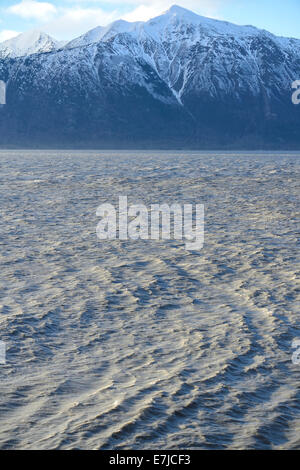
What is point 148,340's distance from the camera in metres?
4.86

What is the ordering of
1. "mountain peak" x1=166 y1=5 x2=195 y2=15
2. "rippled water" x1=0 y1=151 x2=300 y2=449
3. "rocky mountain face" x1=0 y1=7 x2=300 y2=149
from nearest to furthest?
"rippled water" x1=0 y1=151 x2=300 y2=449 < "rocky mountain face" x1=0 y1=7 x2=300 y2=149 < "mountain peak" x1=166 y1=5 x2=195 y2=15

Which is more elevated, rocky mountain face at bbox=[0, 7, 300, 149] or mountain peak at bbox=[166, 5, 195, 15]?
mountain peak at bbox=[166, 5, 195, 15]

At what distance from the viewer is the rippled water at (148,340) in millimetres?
3520

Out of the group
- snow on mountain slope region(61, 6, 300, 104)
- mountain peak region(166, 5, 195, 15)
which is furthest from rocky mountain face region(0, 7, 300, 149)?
mountain peak region(166, 5, 195, 15)

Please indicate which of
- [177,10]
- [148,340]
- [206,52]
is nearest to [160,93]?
[206,52]

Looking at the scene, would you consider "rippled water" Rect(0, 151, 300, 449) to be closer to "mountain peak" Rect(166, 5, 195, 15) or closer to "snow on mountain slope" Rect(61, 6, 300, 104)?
"snow on mountain slope" Rect(61, 6, 300, 104)

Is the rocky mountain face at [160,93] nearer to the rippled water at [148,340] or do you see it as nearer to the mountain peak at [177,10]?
the mountain peak at [177,10]

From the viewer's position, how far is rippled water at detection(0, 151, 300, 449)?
11.5ft

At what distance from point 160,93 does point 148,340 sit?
9960 cm

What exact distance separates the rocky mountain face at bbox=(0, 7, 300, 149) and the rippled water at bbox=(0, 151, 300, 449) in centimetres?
7360

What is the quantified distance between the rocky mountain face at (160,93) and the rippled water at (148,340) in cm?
7360

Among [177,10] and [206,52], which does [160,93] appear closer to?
[206,52]

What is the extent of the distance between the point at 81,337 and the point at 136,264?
9.08 feet

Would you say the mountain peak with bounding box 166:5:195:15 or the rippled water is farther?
the mountain peak with bounding box 166:5:195:15
